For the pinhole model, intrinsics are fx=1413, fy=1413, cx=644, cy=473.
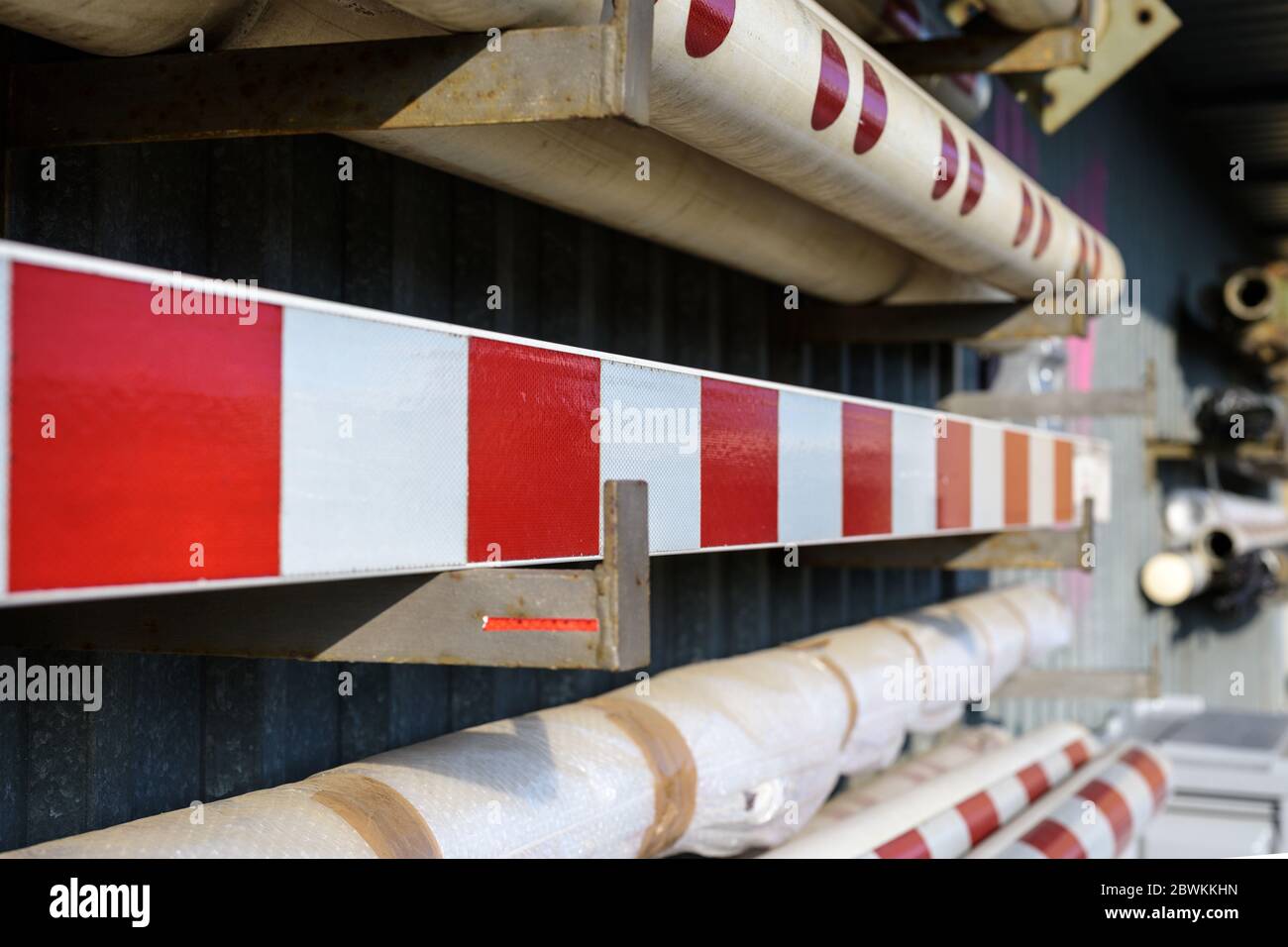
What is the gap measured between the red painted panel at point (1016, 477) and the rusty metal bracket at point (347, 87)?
1725mm

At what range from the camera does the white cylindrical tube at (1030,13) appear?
262 cm

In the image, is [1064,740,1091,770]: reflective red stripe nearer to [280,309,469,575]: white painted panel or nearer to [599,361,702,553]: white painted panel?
[599,361,702,553]: white painted panel

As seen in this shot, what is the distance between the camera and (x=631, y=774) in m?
1.78

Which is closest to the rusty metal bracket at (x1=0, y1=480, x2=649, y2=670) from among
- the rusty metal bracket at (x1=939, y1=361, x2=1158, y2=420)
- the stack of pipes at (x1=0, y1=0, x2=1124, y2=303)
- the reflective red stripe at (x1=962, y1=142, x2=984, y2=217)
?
the stack of pipes at (x1=0, y1=0, x2=1124, y2=303)

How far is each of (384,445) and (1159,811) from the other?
3.11m

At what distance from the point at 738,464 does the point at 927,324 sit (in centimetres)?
154

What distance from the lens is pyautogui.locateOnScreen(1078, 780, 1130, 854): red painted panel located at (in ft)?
10.3

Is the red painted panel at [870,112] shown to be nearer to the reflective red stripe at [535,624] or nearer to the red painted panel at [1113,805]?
the reflective red stripe at [535,624]

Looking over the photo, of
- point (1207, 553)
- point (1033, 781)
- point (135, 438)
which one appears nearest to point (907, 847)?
point (1033, 781)

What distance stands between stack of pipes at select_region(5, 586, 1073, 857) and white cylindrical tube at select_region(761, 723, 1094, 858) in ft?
0.34

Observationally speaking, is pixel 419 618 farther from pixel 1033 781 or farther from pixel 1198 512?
pixel 1198 512

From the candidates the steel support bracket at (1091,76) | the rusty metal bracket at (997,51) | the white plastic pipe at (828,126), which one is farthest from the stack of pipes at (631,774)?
the steel support bracket at (1091,76)
